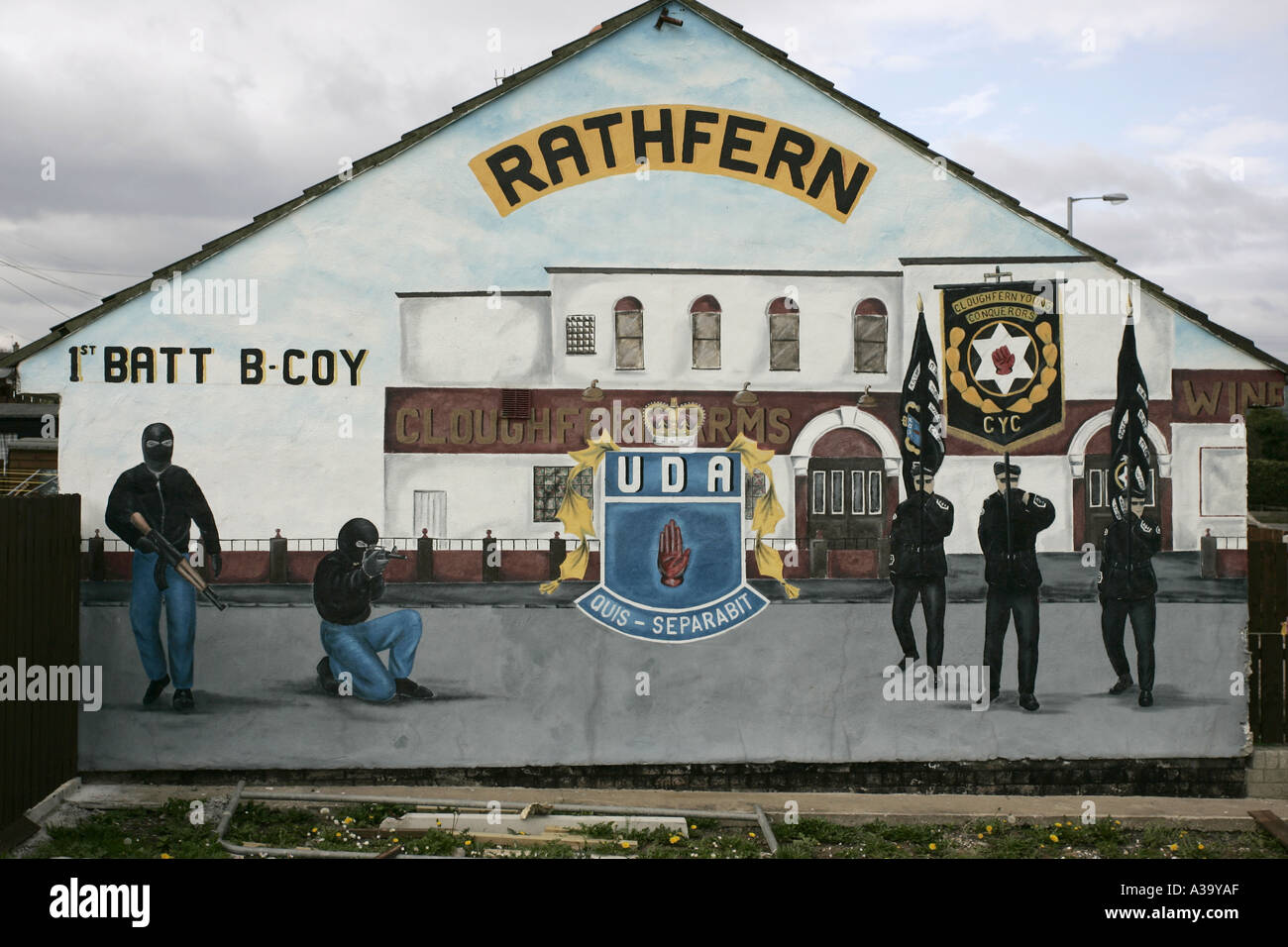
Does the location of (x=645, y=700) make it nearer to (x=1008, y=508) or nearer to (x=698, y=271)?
(x=1008, y=508)

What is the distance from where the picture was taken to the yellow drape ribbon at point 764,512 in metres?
10.5

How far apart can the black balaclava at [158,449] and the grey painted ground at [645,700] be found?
152 centimetres

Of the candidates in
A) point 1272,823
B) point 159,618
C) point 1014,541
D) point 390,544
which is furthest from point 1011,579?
point 159,618

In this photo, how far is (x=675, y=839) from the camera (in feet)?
29.5

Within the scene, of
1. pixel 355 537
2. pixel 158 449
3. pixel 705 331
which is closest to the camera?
pixel 158 449

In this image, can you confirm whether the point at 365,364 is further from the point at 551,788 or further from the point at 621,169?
the point at 551,788

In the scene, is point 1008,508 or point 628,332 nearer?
point 628,332

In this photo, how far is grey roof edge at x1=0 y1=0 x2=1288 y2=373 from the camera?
32.8 feet

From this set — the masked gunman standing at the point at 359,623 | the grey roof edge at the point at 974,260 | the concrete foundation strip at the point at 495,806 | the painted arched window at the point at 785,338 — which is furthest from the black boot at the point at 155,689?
the grey roof edge at the point at 974,260

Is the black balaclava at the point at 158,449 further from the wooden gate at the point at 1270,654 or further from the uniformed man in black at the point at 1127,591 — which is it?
the wooden gate at the point at 1270,654

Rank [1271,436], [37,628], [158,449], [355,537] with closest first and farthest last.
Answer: [37,628]
[158,449]
[355,537]
[1271,436]

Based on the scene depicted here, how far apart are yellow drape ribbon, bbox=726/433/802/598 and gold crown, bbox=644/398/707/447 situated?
44 cm

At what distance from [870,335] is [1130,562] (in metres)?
3.56
